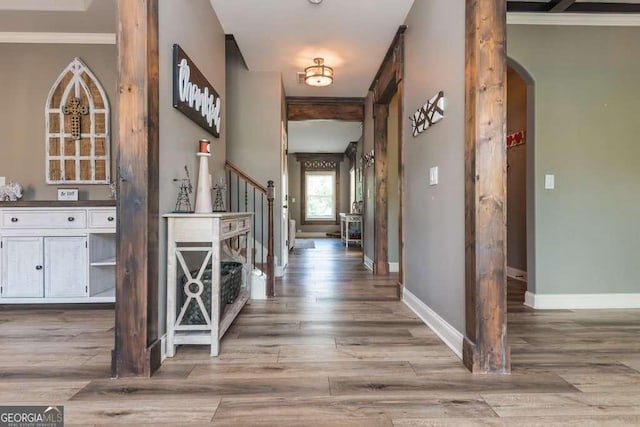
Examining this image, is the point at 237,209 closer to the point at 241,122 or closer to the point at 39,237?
the point at 241,122

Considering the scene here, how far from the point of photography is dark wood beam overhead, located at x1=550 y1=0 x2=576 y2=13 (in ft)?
9.61

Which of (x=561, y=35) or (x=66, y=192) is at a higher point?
(x=561, y=35)

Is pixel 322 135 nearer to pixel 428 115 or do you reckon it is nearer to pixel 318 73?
pixel 318 73

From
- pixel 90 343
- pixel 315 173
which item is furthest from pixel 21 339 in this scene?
pixel 315 173

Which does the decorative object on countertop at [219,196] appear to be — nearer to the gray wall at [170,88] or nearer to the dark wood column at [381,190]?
the gray wall at [170,88]

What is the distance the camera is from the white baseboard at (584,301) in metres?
3.12

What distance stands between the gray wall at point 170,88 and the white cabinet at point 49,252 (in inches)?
48.8

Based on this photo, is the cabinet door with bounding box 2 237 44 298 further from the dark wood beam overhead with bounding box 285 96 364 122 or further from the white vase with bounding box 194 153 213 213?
the dark wood beam overhead with bounding box 285 96 364 122

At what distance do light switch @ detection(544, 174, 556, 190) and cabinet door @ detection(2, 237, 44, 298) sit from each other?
452cm

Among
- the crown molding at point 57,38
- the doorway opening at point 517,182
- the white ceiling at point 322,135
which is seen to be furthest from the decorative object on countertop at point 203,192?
the white ceiling at point 322,135

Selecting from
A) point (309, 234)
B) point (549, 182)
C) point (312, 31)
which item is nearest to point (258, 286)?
point (312, 31)

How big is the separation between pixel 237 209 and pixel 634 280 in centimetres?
406

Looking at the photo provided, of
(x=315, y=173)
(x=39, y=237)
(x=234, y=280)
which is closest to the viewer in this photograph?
(x=234, y=280)

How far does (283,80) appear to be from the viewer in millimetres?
4832
